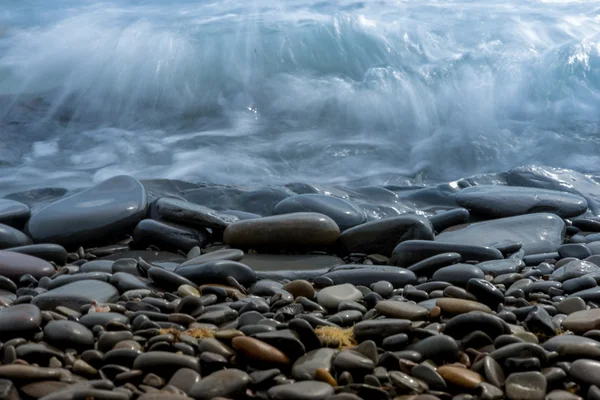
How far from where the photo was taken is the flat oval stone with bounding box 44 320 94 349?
2.60 meters

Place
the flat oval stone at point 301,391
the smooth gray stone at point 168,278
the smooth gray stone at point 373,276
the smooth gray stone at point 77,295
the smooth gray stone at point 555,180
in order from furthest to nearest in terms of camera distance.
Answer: the smooth gray stone at point 555,180 → the smooth gray stone at point 373,276 → the smooth gray stone at point 168,278 → the smooth gray stone at point 77,295 → the flat oval stone at point 301,391

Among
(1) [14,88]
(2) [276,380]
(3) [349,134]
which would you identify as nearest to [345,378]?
(2) [276,380]

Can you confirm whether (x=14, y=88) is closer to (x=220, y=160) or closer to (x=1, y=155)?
(x=1, y=155)

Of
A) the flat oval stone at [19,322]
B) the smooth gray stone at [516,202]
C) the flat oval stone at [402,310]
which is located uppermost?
the flat oval stone at [19,322]

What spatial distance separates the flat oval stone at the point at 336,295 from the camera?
3.06 metres

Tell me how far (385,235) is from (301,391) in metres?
1.96

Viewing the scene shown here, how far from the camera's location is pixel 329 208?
182 inches

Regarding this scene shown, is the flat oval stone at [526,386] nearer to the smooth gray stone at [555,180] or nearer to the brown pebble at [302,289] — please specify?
the brown pebble at [302,289]

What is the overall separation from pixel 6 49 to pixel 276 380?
29.3ft

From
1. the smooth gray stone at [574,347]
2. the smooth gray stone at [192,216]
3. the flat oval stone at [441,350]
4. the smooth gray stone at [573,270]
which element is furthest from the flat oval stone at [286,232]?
the smooth gray stone at [574,347]

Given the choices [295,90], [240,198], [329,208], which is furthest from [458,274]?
[295,90]

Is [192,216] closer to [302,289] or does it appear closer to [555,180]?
[302,289]

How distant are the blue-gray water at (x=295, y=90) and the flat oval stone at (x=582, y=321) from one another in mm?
3570

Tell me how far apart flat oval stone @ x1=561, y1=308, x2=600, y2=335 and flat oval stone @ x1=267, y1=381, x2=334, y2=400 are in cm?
97
